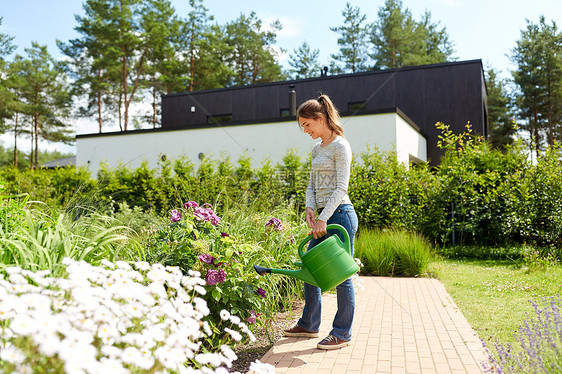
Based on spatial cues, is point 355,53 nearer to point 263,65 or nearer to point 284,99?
point 263,65

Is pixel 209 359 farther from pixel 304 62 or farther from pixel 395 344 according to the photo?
pixel 304 62

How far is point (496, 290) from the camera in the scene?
195 inches

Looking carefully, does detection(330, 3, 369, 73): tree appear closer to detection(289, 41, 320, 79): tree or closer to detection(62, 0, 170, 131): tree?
detection(289, 41, 320, 79): tree

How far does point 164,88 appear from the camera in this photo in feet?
93.3

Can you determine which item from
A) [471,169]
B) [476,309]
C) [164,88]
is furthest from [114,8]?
[476,309]

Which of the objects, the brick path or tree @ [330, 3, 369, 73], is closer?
the brick path

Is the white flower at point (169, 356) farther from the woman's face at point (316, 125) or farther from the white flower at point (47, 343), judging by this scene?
the woman's face at point (316, 125)

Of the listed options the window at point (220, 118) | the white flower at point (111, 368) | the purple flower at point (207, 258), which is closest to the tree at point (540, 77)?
the window at point (220, 118)

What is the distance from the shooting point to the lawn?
11.7 ft

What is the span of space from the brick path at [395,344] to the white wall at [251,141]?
20.3ft

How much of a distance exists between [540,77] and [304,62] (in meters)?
14.8

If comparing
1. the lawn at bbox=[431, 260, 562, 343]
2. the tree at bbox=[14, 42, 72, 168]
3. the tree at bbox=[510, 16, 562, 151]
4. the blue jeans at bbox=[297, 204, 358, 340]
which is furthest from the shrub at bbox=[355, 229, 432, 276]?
the tree at bbox=[14, 42, 72, 168]

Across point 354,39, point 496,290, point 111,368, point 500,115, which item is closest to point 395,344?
point 111,368

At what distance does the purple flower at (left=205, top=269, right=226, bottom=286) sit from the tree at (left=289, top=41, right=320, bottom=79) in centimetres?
2911
